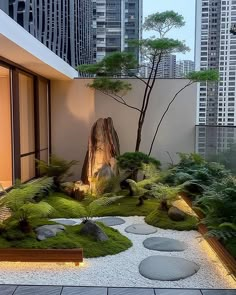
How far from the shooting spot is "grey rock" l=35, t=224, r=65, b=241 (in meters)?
3.50

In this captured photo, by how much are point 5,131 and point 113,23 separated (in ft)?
12.5

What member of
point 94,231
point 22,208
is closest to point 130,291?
point 94,231

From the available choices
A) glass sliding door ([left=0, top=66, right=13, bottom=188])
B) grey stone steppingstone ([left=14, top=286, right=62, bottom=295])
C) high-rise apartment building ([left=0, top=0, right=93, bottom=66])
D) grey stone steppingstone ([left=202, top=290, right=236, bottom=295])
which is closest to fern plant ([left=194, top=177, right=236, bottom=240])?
grey stone steppingstone ([left=202, top=290, right=236, bottom=295])

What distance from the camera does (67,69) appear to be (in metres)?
7.00

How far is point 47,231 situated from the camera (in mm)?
3617

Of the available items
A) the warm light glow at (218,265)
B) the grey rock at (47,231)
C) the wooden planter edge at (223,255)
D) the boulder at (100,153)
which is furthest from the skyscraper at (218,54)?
the grey rock at (47,231)

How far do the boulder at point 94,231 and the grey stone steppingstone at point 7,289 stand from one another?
1.23 meters

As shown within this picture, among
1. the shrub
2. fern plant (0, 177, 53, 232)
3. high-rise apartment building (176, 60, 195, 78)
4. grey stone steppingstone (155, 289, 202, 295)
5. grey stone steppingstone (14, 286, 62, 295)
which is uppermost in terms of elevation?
high-rise apartment building (176, 60, 195, 78)

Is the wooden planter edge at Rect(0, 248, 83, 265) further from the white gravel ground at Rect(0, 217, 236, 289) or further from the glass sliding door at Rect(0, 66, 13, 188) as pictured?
the glass sliding door at Rect(0, 66, 13, 188)

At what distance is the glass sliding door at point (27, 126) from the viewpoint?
6340 mm

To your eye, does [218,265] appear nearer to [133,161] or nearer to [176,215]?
[176,215]

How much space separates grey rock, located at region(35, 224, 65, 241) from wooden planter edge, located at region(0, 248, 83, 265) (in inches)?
12.4

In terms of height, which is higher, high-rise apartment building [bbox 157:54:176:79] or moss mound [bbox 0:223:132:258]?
high-rise apartment building [bbox 157:54:176:79]

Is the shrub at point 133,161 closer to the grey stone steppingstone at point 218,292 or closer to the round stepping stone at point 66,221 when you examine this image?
the round stepping stone at point 66,221
